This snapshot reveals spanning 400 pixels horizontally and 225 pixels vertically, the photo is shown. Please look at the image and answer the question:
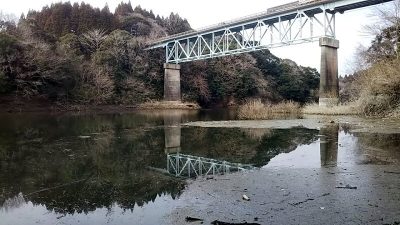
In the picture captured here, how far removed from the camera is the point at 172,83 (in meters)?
58.8

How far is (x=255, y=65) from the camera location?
71.6 m

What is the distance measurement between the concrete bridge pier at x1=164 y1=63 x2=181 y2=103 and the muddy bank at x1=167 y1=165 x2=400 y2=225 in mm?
50360

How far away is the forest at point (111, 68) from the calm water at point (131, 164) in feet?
93.3

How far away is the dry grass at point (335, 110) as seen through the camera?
28.1 meters

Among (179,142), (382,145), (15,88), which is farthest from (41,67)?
(382,145)

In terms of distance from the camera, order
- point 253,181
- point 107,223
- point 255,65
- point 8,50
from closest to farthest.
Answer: point 107,223
point 253,181
point 8,50
point 255,65

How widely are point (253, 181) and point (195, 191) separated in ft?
4.28

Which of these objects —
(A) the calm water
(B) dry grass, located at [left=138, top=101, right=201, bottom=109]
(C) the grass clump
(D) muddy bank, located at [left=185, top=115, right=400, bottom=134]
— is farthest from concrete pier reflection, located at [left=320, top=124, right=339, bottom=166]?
(B) dry grass, located at [left=138, top=101, right=201, bottom=109]

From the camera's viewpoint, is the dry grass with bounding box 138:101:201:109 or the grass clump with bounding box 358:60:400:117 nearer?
the grass clump with bounding box 358:60:400:117

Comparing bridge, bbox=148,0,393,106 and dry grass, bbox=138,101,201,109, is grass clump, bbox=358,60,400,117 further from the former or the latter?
dry grass, bbox=138,101,201,109

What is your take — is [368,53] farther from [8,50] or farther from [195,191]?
[8,50]

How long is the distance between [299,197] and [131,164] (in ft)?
16.6

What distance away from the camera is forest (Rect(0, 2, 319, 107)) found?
42.4 metres

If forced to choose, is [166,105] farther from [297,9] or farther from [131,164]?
[131,164]
